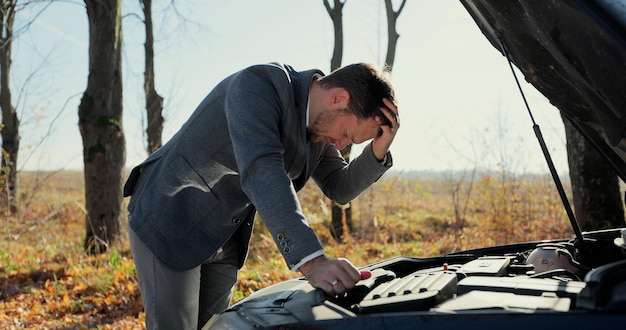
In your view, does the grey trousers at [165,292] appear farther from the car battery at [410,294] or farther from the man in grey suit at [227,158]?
the car battery at [410,294]

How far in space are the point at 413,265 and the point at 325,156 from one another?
0.81 meters

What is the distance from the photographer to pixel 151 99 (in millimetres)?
12875

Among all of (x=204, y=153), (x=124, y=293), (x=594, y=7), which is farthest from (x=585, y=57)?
(x=124, y=293)

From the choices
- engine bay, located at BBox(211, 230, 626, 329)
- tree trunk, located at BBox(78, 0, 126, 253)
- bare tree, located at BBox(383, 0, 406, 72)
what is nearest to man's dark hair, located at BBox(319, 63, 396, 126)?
engine bay, located at BBox(211, 230, 626, 329)

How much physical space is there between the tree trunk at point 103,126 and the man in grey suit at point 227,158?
593 cm

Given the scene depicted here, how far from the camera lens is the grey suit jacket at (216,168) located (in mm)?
2268

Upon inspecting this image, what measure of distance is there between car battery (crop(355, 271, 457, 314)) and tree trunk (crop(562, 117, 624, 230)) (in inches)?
167

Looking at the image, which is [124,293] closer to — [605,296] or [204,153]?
[204,153]

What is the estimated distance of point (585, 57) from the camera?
169cm

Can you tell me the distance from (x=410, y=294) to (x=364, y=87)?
3.20 feet

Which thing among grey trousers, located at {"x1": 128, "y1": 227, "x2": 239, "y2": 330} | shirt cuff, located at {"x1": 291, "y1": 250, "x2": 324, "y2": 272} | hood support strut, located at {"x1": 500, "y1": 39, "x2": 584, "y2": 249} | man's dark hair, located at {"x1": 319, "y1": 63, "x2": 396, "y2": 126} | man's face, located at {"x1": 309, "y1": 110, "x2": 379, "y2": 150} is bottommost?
grey trousers, located at {"x1": 128, "y1": 227, "x2": 239, "y2": 330}

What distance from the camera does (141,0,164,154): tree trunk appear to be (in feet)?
41.9

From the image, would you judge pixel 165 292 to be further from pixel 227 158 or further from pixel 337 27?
pixel 337 27

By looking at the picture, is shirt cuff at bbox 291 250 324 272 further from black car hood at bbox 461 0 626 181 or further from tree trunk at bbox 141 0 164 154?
tree trunk at bbox 141 0 164 154
